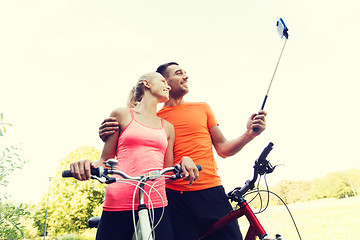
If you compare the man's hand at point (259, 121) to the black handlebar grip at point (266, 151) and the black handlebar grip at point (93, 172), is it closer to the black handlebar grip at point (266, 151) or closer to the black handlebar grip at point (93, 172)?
the black handlebar grip at point (266, 151)

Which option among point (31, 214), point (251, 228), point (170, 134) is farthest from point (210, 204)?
point (31, 214)

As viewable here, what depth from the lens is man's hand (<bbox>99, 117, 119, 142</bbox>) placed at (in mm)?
2077

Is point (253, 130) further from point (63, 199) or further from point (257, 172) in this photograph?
point (63, 199)

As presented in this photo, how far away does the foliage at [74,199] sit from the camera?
76.8 ft

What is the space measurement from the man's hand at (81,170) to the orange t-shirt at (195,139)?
118cm

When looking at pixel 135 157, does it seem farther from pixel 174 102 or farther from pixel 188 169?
pixel 174 102

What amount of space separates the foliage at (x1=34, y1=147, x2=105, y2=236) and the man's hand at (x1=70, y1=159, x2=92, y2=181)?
2273 centimetres

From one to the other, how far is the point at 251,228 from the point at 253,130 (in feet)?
2.74

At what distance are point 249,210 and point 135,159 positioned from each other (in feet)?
3.47

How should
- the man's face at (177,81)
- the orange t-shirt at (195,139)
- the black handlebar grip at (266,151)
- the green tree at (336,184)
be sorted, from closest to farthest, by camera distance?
the black handlebar grip at (266,151)
the orange t-shirt at (195,139)
the man's face at (177,81)
the green tree at (336,184)

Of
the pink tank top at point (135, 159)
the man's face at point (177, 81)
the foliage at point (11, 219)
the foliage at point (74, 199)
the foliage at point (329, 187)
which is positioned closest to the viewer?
the pink tank top at point (135, 159)

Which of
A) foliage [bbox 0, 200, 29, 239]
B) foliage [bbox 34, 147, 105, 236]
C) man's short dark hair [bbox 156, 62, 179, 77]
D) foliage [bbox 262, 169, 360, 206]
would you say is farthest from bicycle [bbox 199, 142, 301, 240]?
foliage [bbox 34, 147, 105, 236]

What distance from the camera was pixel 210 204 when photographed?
8.05ft

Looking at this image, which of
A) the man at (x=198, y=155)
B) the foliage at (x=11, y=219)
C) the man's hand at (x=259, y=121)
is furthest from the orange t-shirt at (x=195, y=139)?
the foliage at (x=11, y=219)
